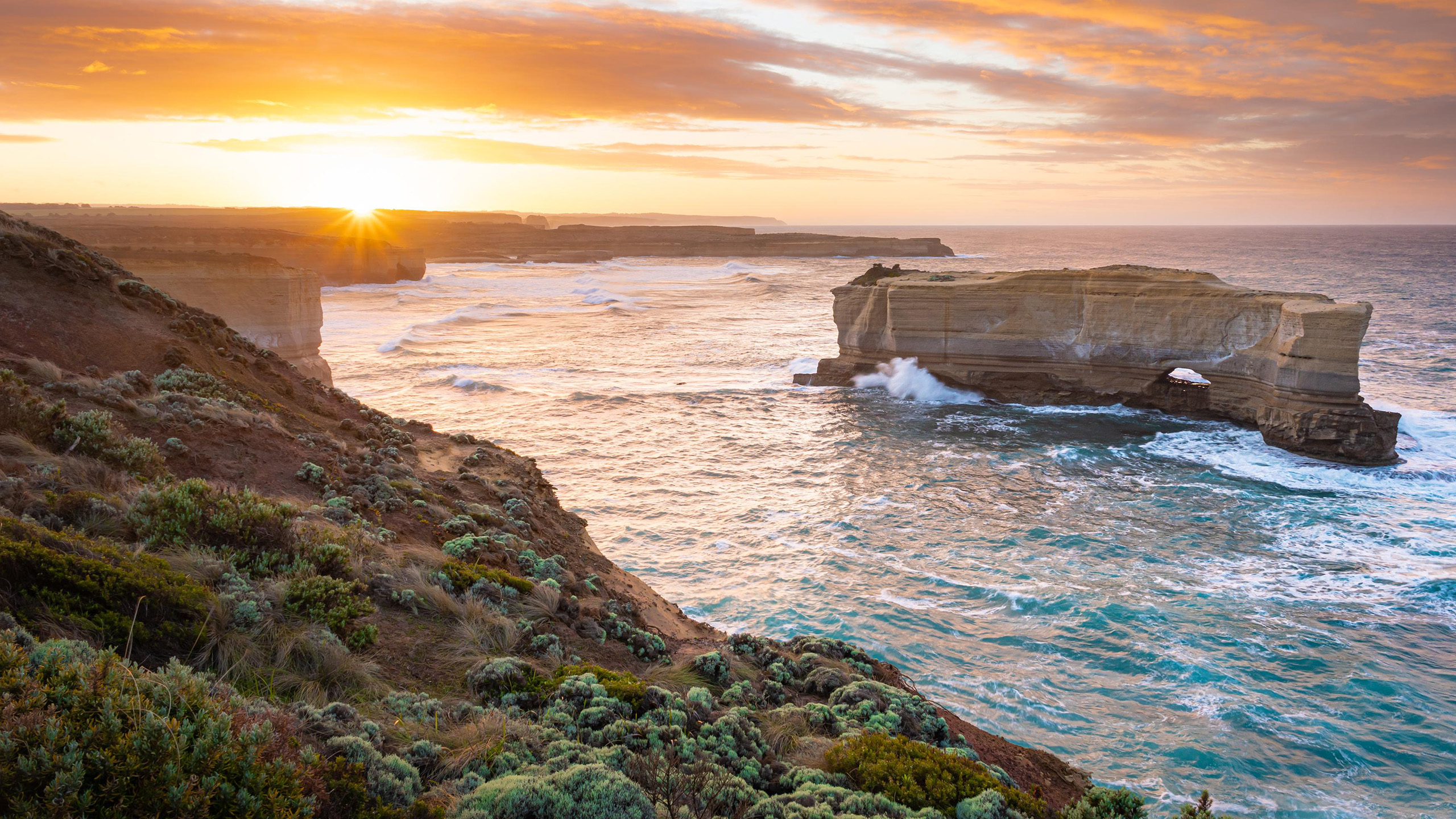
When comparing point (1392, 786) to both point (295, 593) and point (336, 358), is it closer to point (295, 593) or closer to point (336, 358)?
point (295, 593)

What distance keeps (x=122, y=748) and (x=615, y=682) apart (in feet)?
11.1

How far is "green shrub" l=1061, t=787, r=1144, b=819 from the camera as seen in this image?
5703 millimetres

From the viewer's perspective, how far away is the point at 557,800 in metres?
4.52

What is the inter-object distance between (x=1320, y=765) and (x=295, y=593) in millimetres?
12552

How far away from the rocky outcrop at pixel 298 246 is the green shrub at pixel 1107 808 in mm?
64389

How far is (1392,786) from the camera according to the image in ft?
33.7

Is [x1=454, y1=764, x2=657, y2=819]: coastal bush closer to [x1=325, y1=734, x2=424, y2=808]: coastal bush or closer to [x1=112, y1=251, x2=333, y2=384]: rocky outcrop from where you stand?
[x1=325, y1=734, x2=424, y2=808]: coastal bush

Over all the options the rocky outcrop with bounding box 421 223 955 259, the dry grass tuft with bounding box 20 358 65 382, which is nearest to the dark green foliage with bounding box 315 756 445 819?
the dry grass tuft with bounding box 20 358 65 382

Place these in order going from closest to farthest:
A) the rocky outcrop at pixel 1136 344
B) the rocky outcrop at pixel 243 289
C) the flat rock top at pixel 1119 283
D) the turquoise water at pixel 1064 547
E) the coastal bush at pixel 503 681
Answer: the coastal bush at pixel 503 681 → the turquoise water at pixel 1064 547 → the rocky outcrop at pixel 1136 344 → the rocky outcrop at pixel 243 289 → the flat rock top at pixel 1119 283

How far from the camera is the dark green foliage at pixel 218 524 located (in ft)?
22.6

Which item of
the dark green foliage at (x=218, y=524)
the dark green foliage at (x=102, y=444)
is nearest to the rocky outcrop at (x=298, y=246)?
the dark green foliage at (x=102, y=444)

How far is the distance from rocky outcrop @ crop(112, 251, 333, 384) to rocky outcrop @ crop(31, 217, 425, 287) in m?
35.1

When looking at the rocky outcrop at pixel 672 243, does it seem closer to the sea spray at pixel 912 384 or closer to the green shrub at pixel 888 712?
the sea spray at pixel 912 384

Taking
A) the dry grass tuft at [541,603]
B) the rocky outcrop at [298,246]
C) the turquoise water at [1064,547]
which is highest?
the rocky outcrop at [298,246]
